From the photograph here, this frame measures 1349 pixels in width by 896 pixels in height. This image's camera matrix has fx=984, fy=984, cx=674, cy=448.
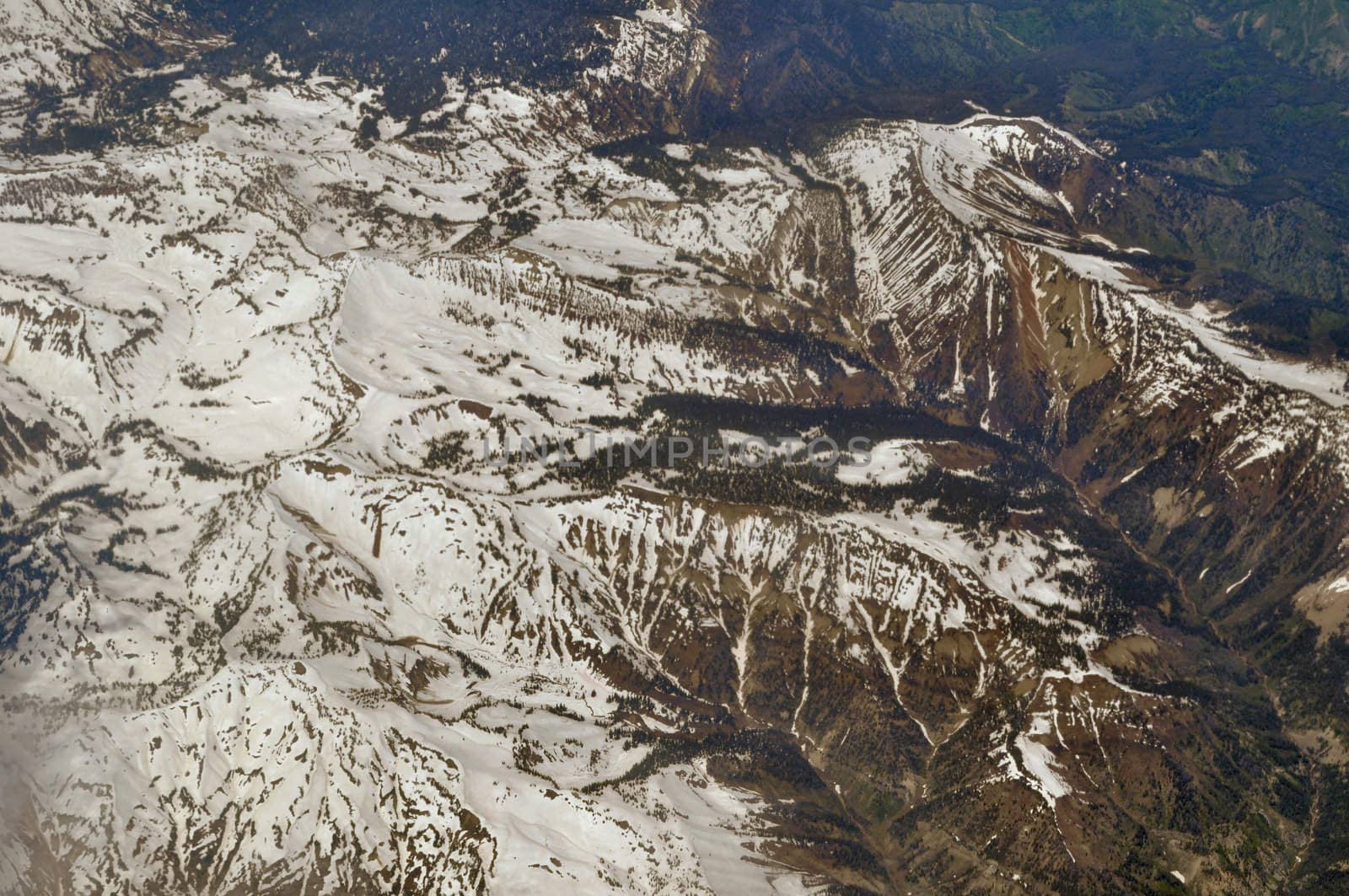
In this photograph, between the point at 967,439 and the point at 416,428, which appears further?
the point at 967,439

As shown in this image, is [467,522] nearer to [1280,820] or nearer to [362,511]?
[362,511]

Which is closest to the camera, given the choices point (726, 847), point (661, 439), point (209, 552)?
point (726, 847)

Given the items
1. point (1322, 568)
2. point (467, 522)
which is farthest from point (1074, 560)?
point (467, 522)

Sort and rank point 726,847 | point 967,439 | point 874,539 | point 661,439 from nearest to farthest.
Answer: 1. point 726,847
2. point 874,539
3. point 661,439
4. point 967,439

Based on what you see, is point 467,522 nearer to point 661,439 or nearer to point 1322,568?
point 661,439

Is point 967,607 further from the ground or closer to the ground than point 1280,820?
further from the ground

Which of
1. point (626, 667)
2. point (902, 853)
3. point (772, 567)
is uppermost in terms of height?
point (772, 567)
